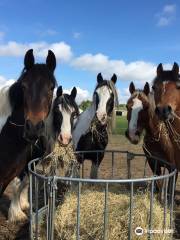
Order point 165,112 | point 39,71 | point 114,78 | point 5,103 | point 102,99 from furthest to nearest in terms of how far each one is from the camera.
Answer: point 114,78, point 102,99, point 165,112, point 5,103, point 39,71

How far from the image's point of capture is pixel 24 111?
3.48 m

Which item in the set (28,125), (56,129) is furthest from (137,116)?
(28,125)

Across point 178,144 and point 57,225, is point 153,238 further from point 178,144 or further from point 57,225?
point 178,144

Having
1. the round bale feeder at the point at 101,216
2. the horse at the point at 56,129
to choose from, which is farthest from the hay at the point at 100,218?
the horse at the point at 56,129

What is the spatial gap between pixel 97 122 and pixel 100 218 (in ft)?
7.89

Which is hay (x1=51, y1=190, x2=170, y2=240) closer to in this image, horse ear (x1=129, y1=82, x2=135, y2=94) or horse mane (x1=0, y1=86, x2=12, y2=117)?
horse mane (x1=0, y1=86, x2=12, y2=117)

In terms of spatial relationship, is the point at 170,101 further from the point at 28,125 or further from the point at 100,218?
the point at 28,125

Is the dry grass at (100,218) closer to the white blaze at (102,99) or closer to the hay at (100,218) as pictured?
the hay at (100,218)

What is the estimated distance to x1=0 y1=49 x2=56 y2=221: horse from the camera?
10.6 ft

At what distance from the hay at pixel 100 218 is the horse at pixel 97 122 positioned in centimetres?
176

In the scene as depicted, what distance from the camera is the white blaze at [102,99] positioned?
5.61 m

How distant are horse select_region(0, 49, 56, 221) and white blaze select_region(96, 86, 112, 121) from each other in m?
2.02

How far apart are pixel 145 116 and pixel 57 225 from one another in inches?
103

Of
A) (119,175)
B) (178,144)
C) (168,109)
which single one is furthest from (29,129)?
(119,175)
